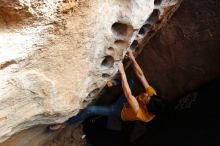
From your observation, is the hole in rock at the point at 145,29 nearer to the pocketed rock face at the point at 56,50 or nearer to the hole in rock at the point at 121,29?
the pocketed rock face at the point at 56,50

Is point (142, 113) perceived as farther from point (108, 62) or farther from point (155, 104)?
point (108, 62)

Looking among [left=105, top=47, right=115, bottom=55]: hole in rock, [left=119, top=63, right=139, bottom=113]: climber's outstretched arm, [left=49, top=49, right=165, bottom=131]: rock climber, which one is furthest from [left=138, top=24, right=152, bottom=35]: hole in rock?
[left=105, top=47, right=115, bottom=55]: hole in rock

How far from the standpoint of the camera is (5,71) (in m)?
1.18

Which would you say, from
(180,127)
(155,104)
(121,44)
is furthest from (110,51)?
(180,127)

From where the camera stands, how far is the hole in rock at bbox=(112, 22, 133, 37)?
158 cm

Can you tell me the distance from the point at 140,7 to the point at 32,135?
1.08m

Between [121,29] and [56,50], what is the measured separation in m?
0.41

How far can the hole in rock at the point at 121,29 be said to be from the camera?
1585mm

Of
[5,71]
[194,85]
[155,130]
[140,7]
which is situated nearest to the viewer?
[5,71]

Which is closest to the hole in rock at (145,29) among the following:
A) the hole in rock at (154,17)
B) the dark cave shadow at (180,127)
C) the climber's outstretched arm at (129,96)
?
the hole in rock at (154,17)

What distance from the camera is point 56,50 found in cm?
135

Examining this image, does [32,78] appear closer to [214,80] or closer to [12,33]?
[12,33]

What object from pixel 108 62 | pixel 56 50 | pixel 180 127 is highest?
pixel 56 50

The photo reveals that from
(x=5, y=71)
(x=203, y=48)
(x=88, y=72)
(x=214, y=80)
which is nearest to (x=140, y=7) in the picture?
(x=88, y=72)
